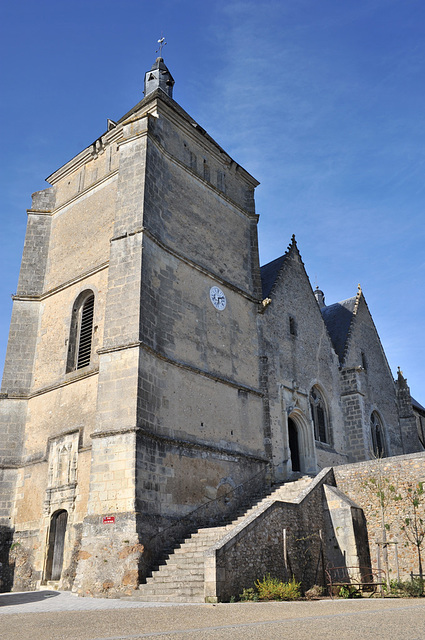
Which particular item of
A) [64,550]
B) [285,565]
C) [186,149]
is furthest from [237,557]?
[186,149]

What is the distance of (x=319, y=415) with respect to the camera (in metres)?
20.1

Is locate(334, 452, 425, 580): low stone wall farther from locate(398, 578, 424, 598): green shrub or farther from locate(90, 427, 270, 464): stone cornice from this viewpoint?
locate(90, 427, 270, 464): stone cornice

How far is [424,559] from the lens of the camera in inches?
496

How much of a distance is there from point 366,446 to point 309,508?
7770 millimetres

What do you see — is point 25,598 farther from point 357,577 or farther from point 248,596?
point 357,577

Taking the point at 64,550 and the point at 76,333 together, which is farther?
the point at 76,333

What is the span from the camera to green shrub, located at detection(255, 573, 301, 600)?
33.4 ft

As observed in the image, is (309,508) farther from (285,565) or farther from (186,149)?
(186,149)

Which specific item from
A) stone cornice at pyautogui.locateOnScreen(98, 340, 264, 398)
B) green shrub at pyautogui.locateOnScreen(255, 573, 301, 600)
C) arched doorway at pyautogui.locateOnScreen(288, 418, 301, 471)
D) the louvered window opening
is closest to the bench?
green shrub at pyautogui.locateOnScreen(255, 573, 301, 600)

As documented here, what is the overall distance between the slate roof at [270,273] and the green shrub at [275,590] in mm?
10431

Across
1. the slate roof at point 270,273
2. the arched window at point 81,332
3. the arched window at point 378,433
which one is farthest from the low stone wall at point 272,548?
the arched window at point 378,433

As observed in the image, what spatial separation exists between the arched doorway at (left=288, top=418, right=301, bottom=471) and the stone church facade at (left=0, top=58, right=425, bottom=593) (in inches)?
2.6

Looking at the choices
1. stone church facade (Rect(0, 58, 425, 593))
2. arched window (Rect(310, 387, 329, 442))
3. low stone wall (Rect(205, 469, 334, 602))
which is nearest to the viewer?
low stone wall (Rect(205, 469, 334, 602))

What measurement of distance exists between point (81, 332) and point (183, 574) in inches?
292
